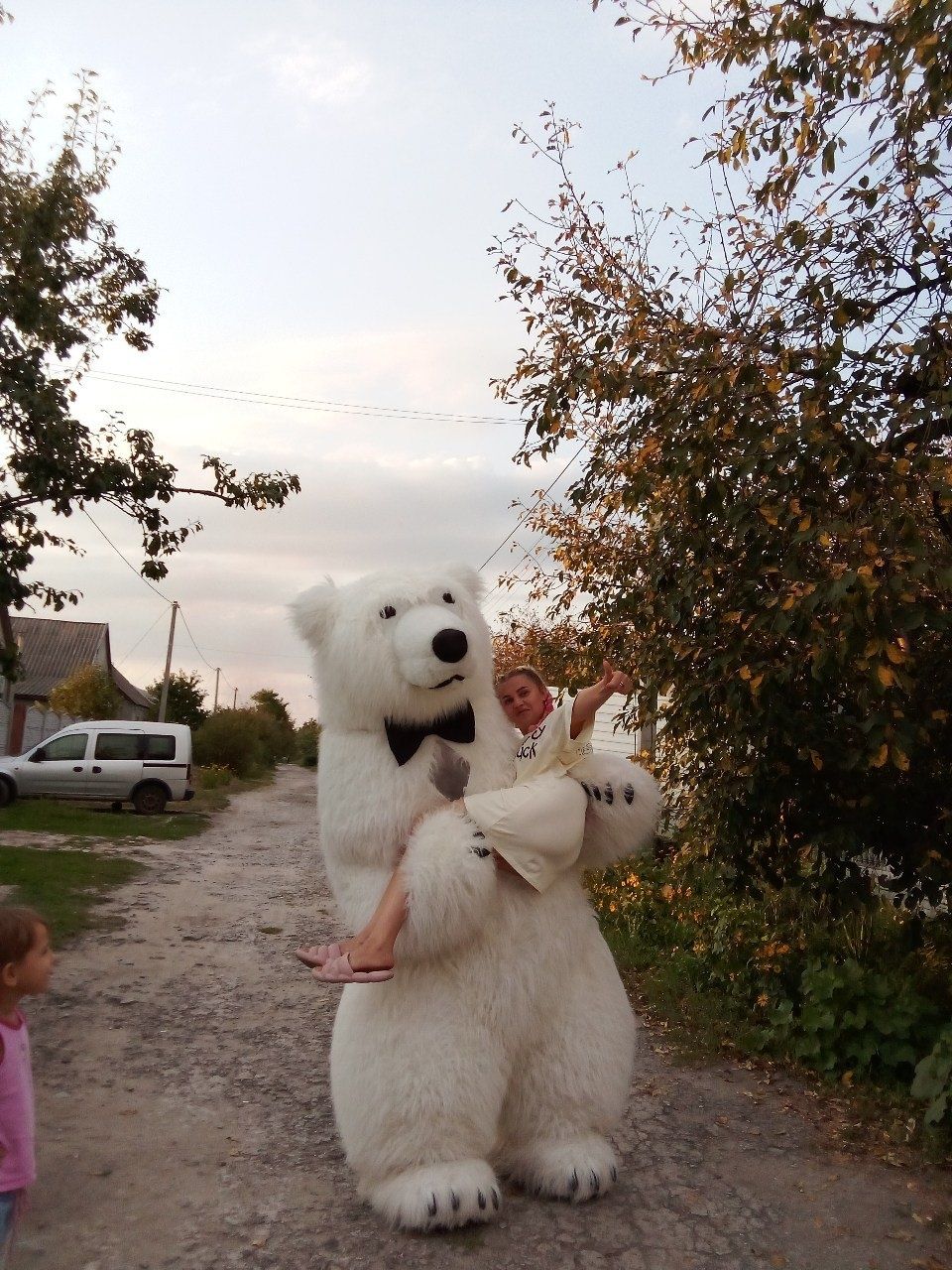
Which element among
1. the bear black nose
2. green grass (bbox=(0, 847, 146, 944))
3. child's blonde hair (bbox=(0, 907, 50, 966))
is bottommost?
green grass (bbox=(0, 847, 146, 944))

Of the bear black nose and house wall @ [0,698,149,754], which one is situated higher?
the bear black nose

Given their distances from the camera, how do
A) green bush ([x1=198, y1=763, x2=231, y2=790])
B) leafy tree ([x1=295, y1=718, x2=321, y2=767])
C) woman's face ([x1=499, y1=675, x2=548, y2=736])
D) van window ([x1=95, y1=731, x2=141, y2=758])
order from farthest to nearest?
leafy tree ([x1=295, y1=718, x2=321, y2=767])
green bush ([x1=198, y1=763, x2=231, y2=790])
van window ([x1=95, y1=731, x2=141, y2=758])
woman's face ([x1=499, y1=675, x2=548, y2=736])

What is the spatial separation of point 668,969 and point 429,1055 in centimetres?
348

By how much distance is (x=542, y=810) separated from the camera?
2.93 metres

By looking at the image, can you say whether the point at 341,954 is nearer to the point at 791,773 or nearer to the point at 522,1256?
the point at 522,1256

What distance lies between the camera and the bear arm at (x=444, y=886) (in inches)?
110

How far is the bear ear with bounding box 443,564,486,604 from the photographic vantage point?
3453 millimetres

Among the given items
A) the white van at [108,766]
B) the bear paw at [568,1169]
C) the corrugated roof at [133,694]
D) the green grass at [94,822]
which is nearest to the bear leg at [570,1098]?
the bear paw at [568,1169]

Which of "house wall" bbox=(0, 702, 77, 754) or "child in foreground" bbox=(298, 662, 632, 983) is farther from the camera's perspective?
"house wall" bbox=(0, 702, 77, 754)

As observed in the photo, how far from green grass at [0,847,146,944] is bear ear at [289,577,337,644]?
465cm

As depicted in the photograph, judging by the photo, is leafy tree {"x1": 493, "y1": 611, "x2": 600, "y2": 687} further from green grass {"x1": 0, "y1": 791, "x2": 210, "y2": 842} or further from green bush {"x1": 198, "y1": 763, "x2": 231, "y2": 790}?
green bush {"x1": 198, "y1": 763, "x2": 231, "y2": 790}

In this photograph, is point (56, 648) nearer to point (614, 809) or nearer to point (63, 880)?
point (63, 880)

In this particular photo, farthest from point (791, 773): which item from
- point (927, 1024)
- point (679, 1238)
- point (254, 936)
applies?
point (254, 936)

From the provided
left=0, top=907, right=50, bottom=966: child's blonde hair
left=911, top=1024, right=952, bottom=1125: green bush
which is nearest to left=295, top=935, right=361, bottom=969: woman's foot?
left=0, top=907, right=50, bottom=966: child's blonde hair
